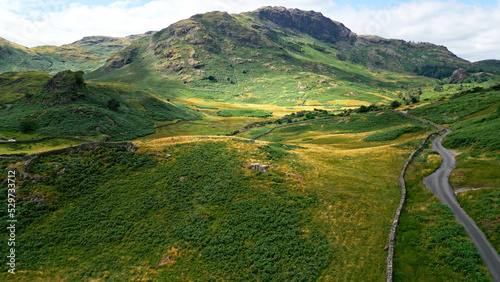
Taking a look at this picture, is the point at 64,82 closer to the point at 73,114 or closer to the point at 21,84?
the point at 73,114

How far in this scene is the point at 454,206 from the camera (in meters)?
36.8

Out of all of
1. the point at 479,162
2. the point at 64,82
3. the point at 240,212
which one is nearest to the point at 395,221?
the point at 240,212

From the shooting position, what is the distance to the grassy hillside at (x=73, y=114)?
94125 mm

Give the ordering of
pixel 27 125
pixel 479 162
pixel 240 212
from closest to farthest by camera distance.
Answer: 1. pixel 240 212
2. pixel 479 162
3. pixel 27 125

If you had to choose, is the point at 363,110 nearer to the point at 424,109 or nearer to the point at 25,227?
the point at 424,109

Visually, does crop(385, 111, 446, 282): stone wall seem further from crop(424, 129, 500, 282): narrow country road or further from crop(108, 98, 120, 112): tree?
crop(108, 98, 120, 112): tree

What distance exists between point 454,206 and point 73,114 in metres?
134

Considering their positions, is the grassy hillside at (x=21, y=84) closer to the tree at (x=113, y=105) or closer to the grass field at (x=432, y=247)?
the tree at (x=113, y=105)

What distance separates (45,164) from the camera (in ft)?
135

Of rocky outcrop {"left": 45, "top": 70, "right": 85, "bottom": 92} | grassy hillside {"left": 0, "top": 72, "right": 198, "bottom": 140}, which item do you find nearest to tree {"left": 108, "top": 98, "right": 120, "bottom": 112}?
grassy hillside {"left": 0, "top": 72, "right": 198, "bottom": 140}

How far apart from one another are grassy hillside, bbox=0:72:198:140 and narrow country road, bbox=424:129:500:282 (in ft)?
370

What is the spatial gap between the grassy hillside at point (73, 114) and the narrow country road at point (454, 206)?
113 metres

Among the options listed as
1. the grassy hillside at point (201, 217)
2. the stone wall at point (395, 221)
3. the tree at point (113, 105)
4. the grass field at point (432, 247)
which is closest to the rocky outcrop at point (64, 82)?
the tree at point (113, 105)

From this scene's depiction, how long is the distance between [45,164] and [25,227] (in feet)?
41.3
